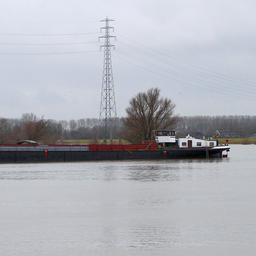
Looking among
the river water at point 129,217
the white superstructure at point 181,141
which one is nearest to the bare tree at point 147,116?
the white superstructure at point 181,141

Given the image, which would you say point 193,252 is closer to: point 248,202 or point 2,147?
point 248,202

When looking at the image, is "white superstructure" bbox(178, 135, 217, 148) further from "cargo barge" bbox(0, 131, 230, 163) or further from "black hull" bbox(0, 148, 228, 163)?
"black hull" bbox(0, 148, 228, 163)

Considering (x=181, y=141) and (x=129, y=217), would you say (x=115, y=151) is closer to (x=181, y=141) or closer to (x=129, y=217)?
(x=181, y=141)

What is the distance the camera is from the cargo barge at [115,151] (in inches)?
2313

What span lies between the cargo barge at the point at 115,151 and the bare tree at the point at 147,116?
62.5ft

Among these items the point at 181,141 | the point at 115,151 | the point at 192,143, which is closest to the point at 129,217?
the point at 115,151

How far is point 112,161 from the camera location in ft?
194

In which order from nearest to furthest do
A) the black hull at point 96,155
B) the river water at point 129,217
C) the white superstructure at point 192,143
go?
the river water at point 129,217, the black hull at point 96,155, the white superstructure at point 192,143

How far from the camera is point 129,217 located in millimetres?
20484

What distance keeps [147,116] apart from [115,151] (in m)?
23.5

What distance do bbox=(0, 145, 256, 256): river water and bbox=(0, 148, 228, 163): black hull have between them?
2473cm

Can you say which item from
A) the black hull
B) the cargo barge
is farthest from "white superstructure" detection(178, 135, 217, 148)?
the black hull

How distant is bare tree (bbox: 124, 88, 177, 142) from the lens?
8306 cm

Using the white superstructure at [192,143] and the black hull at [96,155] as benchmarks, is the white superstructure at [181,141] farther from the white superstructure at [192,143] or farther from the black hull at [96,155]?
the black hull at [96,155]
